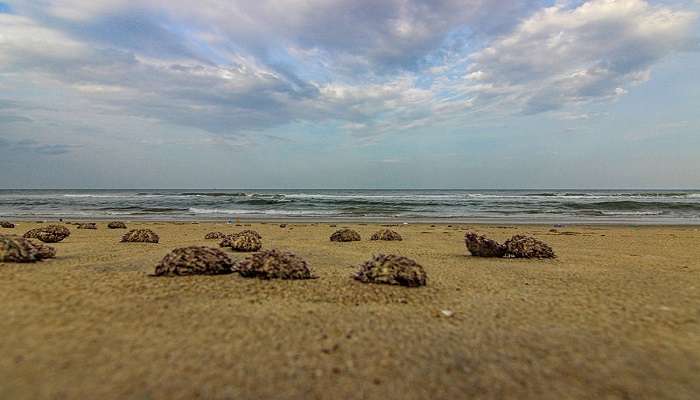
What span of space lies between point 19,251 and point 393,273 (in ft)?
19.7

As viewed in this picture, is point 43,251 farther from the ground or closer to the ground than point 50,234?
farther from the ground

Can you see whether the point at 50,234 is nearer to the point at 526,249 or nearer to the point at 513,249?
the point at 513,249

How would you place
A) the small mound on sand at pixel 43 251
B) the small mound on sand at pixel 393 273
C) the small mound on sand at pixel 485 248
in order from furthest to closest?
the small mound on sand at pixel 485 248
the small mound on sand at pixel 43 251
the small mound on sand at pixel 393 273

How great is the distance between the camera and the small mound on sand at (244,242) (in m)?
9.18

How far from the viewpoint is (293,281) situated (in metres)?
5.47

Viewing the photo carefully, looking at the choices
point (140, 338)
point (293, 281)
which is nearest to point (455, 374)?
point (140, 338)

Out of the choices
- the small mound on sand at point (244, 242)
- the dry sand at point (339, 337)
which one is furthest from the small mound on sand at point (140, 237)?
the dry sand at point (339, 337)

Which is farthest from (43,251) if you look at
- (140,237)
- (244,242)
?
(140,237)

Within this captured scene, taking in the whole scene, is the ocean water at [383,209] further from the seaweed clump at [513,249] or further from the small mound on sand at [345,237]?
the seaweed clump at [513,249]

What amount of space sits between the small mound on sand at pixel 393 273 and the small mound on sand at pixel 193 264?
2047 mm

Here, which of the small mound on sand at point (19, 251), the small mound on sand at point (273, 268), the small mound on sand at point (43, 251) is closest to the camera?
the small mound on sand at point (273, 268)

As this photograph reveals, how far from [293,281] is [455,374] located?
120 inches

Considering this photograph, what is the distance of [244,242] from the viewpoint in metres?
9.26

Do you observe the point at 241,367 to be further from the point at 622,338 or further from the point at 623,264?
the point at 623,264
